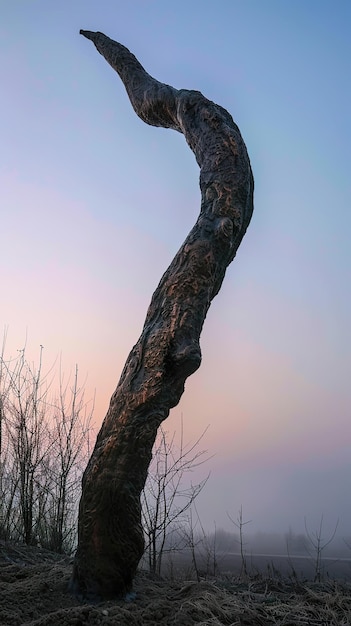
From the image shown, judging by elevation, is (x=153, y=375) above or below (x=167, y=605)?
above

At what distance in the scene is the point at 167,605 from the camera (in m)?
2.09

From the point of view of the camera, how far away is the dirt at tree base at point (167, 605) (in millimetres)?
1910

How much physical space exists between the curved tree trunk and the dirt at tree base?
0.16m

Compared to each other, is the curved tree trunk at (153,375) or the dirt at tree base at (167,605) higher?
the curved tree trunk at (153,375)

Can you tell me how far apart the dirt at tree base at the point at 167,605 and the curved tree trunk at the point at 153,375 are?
0.52 feet

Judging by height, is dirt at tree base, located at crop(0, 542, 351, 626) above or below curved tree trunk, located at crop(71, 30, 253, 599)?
below

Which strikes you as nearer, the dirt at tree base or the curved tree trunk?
the dirt at tree base

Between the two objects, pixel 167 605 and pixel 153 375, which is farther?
pixel 153 375

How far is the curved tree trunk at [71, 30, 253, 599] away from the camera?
223 cm

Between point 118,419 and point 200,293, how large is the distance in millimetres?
718

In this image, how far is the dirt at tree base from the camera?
1910 mm

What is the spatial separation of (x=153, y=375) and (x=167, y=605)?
0.95 metres

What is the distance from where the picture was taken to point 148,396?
2.31 m

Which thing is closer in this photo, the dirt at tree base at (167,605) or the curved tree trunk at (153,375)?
the dirt at tree base at (167,605)
